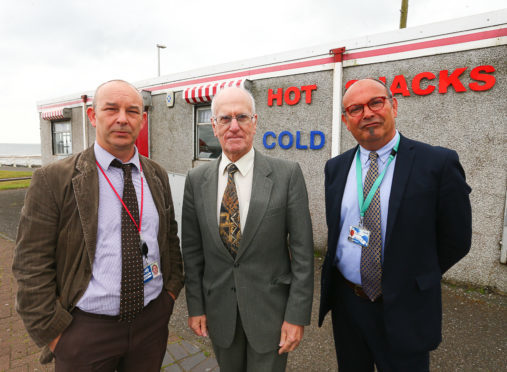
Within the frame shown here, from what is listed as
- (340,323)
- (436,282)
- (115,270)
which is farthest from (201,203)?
(436,282)

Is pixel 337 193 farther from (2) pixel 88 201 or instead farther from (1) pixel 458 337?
(1) pixel 458 337

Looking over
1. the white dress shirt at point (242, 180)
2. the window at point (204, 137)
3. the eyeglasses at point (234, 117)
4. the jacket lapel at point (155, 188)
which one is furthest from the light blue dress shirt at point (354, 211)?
the window at point (204, 137)

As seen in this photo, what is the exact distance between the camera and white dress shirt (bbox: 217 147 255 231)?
1664 mm

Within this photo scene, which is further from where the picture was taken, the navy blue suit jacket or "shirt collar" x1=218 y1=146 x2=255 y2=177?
"shirt collar" x1=218 y1=146 x2=255 y2=177

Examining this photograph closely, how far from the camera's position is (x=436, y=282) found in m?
1.56

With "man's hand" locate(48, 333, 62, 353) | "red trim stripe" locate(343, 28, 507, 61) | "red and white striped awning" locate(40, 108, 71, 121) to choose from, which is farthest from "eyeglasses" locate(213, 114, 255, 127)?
"red and white striped awning" locate(40, 108, 71, 121)

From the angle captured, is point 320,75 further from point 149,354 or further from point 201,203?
point 149,354

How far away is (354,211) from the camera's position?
1735 mm

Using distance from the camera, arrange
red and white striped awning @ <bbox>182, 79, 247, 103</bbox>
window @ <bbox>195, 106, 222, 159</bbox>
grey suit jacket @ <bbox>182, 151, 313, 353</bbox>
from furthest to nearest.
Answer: window @ <bbox>195, 106, 222, 159</bbox> < red and white striped awning @ <bbox>182, 79, 247, 103</bbox> < grey suit jacket @ <bbox>182, 151, 313, 353</bbox>

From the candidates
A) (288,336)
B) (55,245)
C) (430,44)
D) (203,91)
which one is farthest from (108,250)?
(203,91)

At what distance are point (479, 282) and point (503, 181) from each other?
1403 mm

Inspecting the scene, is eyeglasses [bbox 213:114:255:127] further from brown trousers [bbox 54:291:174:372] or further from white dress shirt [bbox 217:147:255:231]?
brown trousers [bbox 54:291:174:372]

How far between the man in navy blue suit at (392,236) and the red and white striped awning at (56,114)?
38.1 ft

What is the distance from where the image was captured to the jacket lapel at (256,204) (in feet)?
5.16
